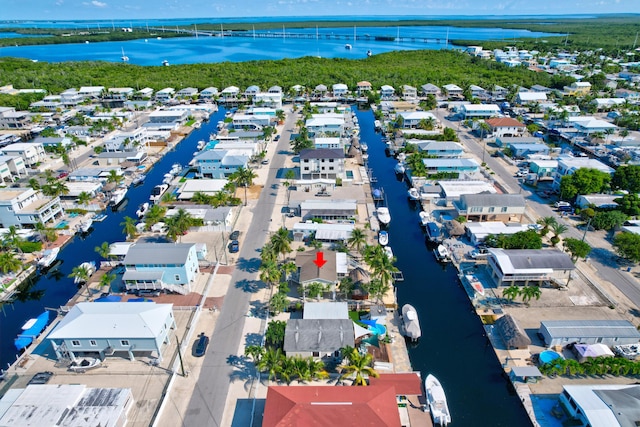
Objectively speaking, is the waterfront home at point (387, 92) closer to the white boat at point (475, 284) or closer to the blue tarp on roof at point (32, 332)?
the white boat at point (475, 284)

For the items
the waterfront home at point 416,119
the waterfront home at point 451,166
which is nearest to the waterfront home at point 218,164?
the waterfront home at point 451,166

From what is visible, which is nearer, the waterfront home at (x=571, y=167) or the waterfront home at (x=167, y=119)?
the waterfront home at (x=571, y=167)

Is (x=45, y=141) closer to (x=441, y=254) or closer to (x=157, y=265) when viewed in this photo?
(x=157, y=265)

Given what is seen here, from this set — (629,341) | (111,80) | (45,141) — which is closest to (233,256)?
(629,341)

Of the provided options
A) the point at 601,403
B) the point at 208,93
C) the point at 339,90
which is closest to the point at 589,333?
the point at 601,403

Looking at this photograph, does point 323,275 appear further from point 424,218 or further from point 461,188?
point 461,188

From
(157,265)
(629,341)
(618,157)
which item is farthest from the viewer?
(618,157)

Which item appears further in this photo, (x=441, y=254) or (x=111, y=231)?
(x=111, y=231)
